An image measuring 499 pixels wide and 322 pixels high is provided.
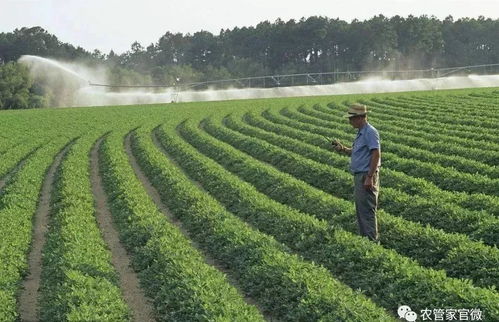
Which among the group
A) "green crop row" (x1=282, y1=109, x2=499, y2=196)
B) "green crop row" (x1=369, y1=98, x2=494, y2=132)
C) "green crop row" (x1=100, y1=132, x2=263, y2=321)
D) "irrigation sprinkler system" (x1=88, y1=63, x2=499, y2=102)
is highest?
"irrigation sprinkler system" (x1=88, y1=63, x2=499, y2=102)

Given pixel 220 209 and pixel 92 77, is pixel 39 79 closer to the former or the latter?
pixel 92 77

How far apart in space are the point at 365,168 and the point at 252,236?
2218mm

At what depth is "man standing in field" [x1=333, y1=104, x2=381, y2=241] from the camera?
10.1m

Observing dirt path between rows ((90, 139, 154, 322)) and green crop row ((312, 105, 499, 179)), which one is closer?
dirt path between rows ((90, 139, 154, 322))

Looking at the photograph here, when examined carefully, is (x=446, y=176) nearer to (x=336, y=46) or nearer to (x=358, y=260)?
(x=358, y=260)

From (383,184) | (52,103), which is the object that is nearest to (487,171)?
(383,184)

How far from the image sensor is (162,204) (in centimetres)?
1573

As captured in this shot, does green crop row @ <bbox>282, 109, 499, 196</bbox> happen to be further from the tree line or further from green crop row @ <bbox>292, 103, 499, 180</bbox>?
the tree line

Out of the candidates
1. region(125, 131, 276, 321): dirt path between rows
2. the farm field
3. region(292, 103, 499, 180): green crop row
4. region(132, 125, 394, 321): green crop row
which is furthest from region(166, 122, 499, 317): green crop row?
region(292, 103, 499, 180): green crop row

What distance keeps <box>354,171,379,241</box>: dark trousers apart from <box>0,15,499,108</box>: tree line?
9549cm

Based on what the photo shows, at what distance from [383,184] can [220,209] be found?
412cm

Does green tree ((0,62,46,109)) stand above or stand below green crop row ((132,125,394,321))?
above

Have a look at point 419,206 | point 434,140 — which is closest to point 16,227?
point 419,206

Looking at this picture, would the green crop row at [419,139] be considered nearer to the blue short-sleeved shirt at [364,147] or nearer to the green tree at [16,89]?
the blue short-sleeved shirt at [364,147]
